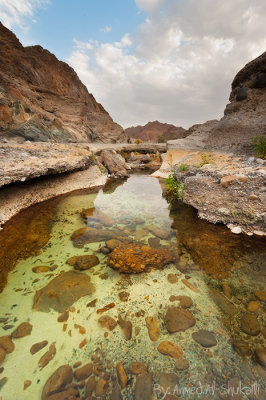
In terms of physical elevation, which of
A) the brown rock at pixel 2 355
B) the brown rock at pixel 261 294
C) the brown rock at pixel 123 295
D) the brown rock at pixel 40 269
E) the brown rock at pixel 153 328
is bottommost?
the brown rock at pixel 153 328

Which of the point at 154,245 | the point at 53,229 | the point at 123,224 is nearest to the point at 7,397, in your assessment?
the point at 154,245

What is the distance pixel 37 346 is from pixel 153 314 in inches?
58.0

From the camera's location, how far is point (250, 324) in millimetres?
2047

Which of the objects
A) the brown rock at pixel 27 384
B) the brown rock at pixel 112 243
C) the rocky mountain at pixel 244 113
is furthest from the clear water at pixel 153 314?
the rocky mountain at pixel 244 113

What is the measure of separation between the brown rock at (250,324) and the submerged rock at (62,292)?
217cm

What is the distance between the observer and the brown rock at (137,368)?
5.36ft

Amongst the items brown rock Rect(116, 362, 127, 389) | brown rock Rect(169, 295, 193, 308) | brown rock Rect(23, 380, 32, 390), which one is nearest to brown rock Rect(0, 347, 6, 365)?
brown rock Rect(23, 380, 32, 390)

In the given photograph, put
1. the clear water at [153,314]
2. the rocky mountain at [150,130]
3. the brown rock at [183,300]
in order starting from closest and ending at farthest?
1. the clear water at [153,314]
2. the brown rock at [183,300]
3. the rocky mountain at [150,130]

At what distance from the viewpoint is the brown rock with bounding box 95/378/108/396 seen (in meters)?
1.48

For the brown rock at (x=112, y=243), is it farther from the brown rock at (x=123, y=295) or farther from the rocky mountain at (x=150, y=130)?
the rocky mountain at (x=150, y=130)

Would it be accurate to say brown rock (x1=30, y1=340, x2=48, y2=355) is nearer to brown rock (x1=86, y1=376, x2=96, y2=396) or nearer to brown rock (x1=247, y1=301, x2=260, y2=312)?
brown rock (x1=86, y1=376, x2=96, y2=396)

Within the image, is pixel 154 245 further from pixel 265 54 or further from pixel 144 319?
pixel 265 54

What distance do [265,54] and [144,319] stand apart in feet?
43.3

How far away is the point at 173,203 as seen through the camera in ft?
22.8
